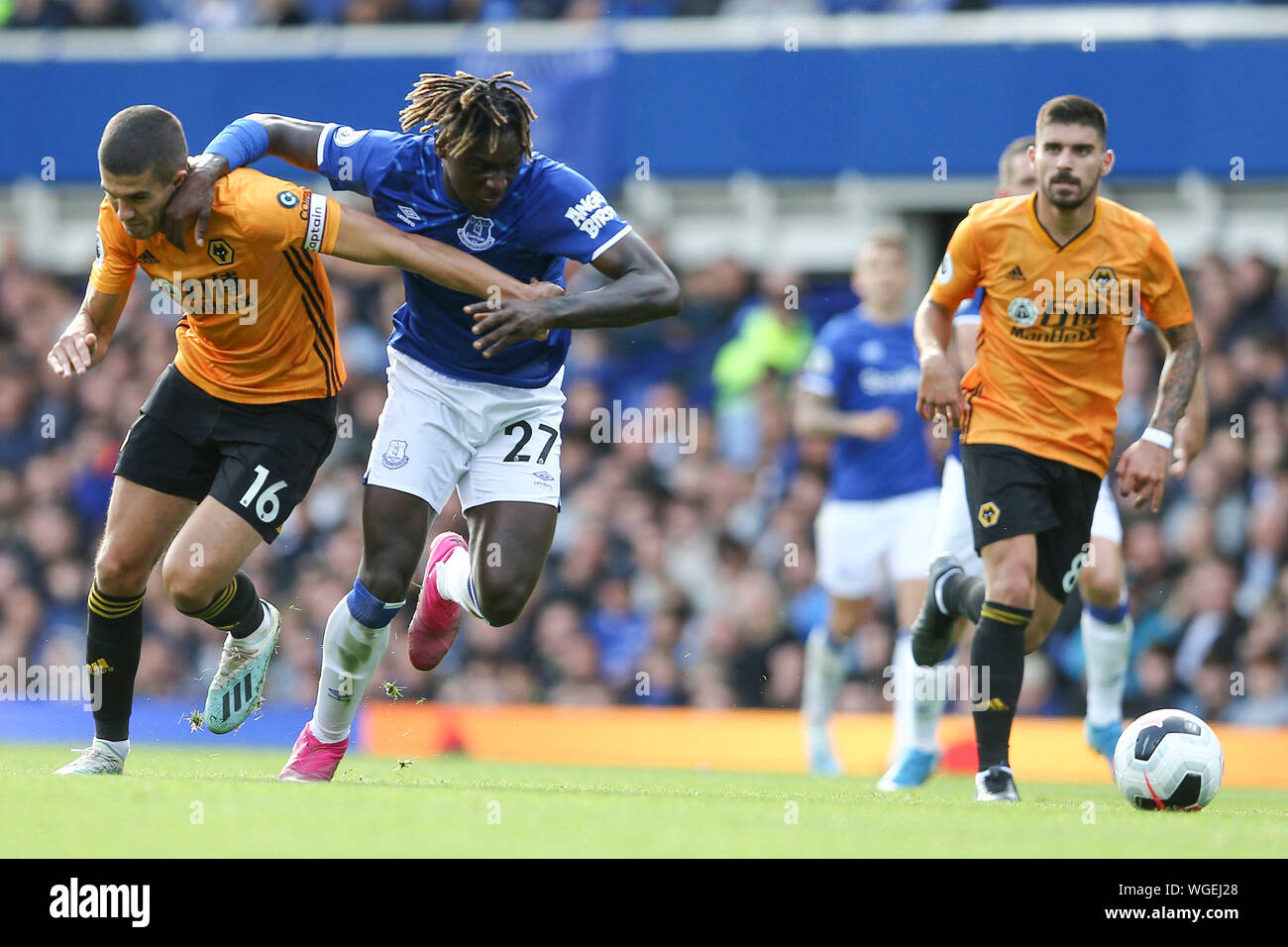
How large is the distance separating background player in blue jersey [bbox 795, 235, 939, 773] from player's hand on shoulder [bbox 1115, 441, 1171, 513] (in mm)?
3517

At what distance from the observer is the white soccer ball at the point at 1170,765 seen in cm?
668

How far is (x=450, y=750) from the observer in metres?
12.3

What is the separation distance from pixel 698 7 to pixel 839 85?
1.54m

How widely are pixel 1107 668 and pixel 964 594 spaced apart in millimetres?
1293

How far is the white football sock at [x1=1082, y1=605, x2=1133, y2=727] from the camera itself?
A: 8.70 meters

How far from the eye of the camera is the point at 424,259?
6477mm

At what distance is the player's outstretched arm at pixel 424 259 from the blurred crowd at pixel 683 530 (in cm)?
Answer: 607

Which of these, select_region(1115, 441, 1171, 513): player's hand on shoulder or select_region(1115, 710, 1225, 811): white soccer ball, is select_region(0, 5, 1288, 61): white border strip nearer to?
select_region(1115, 441, 1171, 513): player's hand on shoulder

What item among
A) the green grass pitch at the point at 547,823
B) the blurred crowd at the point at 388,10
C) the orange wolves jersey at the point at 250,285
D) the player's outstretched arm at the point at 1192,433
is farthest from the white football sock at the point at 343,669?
the blurred crowd at the point at 388,10

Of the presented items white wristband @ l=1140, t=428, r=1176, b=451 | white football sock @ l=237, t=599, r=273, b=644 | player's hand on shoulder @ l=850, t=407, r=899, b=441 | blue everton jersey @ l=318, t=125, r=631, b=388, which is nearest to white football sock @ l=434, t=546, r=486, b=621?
white football sock @ l=237, t=599, r=273, b=644

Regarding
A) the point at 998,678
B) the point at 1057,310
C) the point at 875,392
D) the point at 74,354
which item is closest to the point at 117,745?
the point at 74,354

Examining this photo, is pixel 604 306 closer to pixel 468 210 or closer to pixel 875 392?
pixel 468 210

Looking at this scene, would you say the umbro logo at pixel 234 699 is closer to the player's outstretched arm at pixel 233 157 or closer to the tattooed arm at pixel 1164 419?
the player's outstretched arm at pixel 233 157
